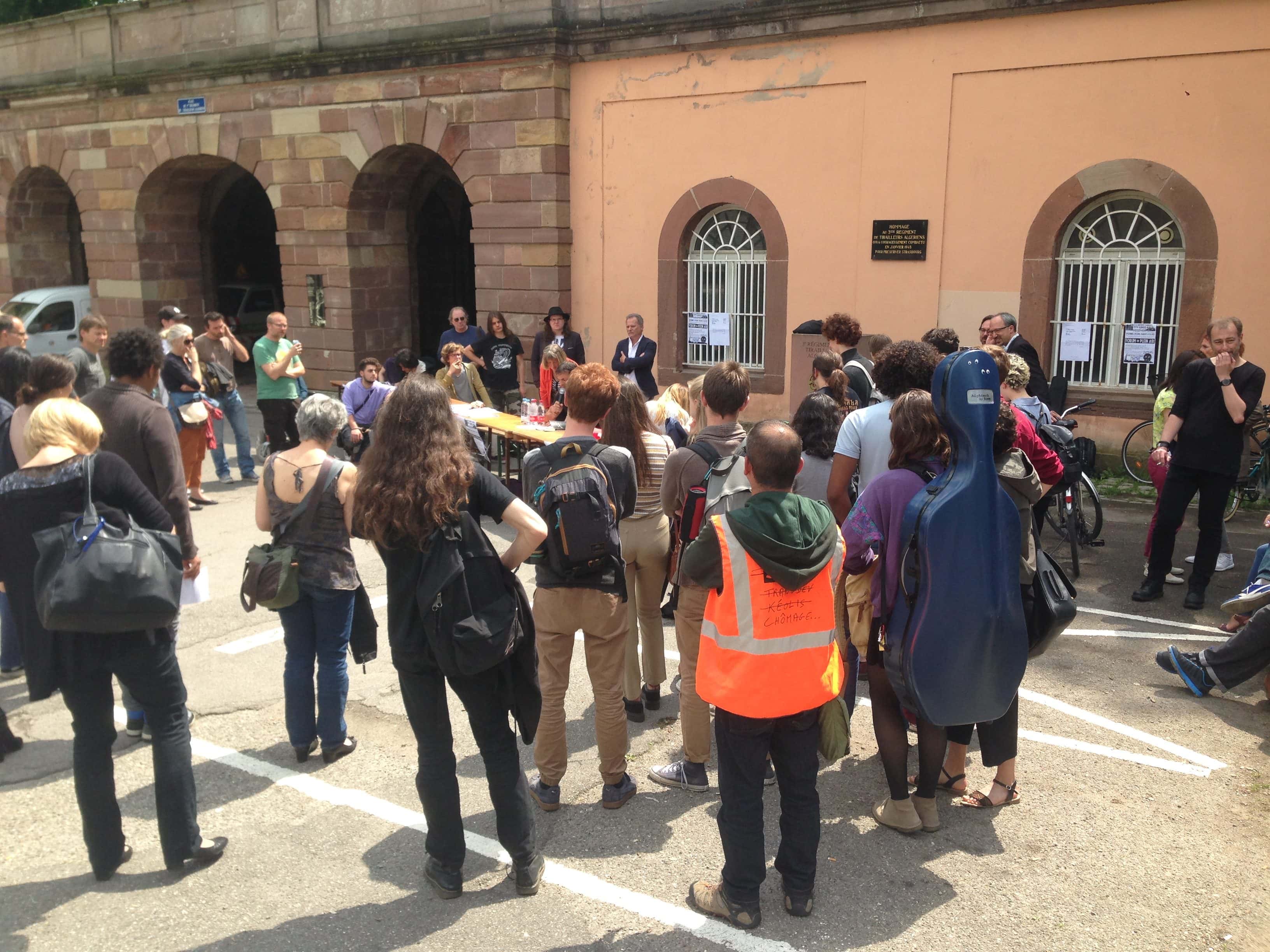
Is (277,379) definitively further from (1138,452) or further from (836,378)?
(1138,452)

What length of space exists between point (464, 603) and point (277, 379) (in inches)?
309

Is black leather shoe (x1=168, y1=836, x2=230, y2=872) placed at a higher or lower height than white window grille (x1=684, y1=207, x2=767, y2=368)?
lower

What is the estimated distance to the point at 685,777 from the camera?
14.7 feet

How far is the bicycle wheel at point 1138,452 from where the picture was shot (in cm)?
999

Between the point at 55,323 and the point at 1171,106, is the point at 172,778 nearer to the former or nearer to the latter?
the point at 1171,106

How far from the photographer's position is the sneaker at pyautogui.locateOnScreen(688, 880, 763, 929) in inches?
139

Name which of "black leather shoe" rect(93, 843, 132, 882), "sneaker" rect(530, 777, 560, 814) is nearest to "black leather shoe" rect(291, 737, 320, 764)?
"black leather shoe" rect(93, 843, 132, 882)

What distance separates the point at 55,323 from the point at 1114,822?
1735cm

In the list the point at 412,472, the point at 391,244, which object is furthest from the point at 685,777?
the point at 391,244

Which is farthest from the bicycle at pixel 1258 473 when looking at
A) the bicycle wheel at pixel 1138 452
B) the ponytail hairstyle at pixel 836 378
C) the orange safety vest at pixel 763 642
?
the orange safety vest at pixel 763 642

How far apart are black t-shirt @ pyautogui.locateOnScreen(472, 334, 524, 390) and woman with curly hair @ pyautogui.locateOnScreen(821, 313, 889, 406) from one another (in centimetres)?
545

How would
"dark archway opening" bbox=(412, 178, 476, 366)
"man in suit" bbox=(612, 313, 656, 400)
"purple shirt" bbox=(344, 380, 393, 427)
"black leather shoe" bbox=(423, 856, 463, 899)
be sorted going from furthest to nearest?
"dark archway opening" bbox=(412, 178, 476, 366) → "man in suit" bbox=(612, 313, 656, 400) → "purple shirt" bbox=(344, 380, 393, 427) → "black leather shoe" bbox=(423, 856, 463, 899)

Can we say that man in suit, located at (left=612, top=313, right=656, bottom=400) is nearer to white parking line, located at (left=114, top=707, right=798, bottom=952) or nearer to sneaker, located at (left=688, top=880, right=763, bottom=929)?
white parking line, located at (left=114, top=707, right=798, bottom=952)

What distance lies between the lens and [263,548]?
14.6ft
